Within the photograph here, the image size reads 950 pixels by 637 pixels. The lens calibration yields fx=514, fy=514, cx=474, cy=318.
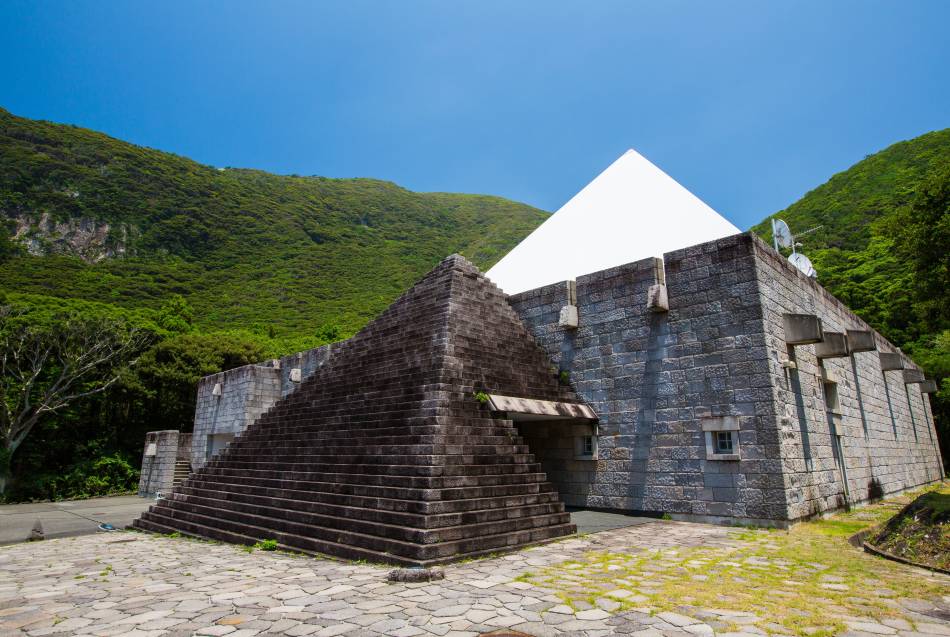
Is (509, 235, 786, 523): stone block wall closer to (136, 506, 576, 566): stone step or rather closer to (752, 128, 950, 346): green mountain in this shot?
(136, 506, 576, 566): stone step

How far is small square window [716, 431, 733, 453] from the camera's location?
9.10m

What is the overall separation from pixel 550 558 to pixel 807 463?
227 inches

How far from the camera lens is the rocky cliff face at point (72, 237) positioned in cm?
4394

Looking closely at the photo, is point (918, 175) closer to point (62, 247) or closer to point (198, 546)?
point (198, 546)

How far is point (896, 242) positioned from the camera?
11594 millimetres

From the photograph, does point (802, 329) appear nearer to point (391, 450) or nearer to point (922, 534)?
point (922, 534)

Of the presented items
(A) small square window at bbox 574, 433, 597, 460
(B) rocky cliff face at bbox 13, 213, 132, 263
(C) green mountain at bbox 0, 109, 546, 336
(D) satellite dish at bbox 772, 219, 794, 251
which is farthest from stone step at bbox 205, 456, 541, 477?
(B) rocky cliff face at bbox 13, 213, 132, 263

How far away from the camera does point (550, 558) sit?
21.4 ft

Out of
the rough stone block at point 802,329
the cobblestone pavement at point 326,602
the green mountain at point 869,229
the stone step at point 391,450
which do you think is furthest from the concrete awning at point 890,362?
the stone step at point 391,450

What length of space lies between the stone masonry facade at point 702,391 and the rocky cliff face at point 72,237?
4947 cm

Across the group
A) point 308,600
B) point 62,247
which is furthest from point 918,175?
point 62,247

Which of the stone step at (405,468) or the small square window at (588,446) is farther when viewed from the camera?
the small square window at (588,446)

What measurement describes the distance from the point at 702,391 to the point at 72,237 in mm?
55357

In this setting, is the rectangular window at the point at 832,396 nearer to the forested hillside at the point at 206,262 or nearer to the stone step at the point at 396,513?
the forested hillside at the point at 206,262
